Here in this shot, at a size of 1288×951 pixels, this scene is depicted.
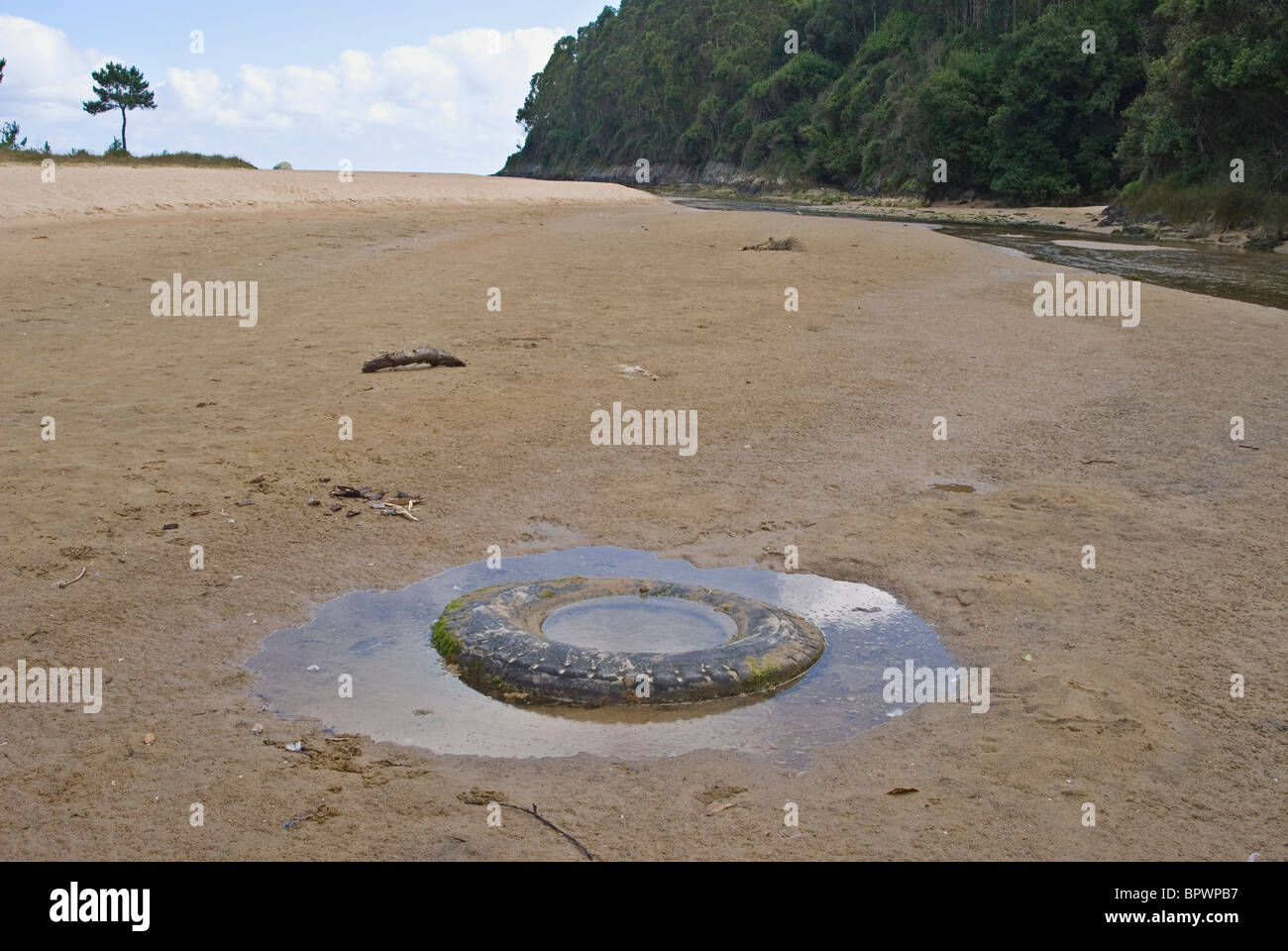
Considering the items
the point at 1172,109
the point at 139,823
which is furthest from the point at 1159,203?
the point at 139,823

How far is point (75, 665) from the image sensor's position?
15.3 ft

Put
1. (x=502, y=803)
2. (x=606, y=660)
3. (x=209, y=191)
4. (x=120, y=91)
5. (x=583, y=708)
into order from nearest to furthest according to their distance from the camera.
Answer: (x=502, y=803) < (x=583, y=708) < (x=606, y=660) < (x=209, y=191) < (x=120, y=91)

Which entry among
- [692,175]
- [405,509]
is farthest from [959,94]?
[692,175]

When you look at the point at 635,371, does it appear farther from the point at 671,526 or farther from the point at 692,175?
the point at 692,175

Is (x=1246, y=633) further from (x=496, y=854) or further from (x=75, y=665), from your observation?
(x=75, y=665)

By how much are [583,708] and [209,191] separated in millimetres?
25214

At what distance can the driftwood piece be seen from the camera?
9758mm

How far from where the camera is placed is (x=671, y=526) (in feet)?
21.3

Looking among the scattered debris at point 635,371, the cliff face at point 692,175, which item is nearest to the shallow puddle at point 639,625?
the scattered debris at point 635,371

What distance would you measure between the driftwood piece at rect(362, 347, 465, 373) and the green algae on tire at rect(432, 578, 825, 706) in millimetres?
5011

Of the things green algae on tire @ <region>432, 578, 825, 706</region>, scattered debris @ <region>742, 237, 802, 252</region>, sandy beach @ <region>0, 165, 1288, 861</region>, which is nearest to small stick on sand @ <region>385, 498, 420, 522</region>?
sandy beach @ <region>0, 165, 1288, 861</region>

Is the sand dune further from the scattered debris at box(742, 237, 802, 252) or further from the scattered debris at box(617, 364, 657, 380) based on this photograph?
the scattered debris at box(617, 364, 657, 380)

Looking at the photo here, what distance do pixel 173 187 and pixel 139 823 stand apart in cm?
2519

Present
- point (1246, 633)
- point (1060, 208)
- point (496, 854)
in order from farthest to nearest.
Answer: point (1060, 208) < point (1246, 633) < point (496, 854)
